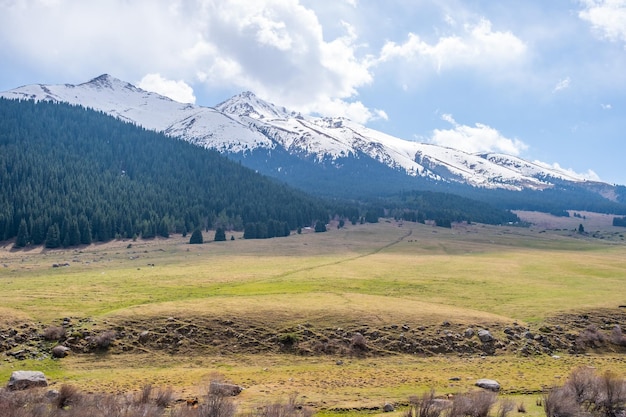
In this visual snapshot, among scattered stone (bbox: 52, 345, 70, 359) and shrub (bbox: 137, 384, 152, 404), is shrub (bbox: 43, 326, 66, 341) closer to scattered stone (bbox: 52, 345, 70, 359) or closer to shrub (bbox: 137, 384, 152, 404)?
scattered stone (bbox: 52, 345, 70, 359)

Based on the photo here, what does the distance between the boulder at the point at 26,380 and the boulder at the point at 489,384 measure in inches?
1375

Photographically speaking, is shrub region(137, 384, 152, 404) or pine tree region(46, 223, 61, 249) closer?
shrub region(137, 384, 152, 404)

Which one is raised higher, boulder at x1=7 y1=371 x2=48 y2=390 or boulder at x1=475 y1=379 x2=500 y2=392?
boulder at x1=7 y1=371 x2=48 y2=390

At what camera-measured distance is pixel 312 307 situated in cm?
5669

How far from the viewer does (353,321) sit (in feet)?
173

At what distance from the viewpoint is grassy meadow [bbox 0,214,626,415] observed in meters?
37.1

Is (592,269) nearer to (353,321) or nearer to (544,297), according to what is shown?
(544,297)

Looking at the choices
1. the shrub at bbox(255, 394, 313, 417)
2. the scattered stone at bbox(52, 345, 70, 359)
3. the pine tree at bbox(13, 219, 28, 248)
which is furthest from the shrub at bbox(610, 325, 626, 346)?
the pine tree at bbox(13, 219, 28, 248)

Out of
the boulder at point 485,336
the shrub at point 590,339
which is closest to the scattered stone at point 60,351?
the boulder at point 485,336

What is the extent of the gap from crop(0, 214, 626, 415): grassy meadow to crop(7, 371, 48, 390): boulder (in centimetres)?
207

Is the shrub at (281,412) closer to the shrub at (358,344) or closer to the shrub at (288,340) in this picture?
the shrub at (288,340)

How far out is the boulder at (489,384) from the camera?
115 ft

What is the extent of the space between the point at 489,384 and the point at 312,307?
25626 millimetres

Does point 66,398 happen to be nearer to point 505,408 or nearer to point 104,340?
point 104,340
